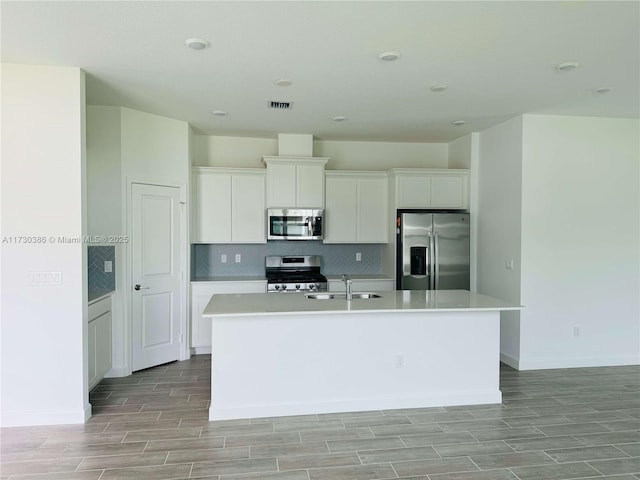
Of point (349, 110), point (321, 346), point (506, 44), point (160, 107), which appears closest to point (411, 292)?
point (321, 346)

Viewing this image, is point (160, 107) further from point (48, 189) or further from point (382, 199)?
point (382, 199)

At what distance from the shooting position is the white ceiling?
2.52 metres

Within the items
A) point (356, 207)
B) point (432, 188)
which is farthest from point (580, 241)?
point (356, 207)

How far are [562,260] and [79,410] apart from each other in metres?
4.93

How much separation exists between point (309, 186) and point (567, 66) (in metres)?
3.15

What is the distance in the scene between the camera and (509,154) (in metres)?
4.99

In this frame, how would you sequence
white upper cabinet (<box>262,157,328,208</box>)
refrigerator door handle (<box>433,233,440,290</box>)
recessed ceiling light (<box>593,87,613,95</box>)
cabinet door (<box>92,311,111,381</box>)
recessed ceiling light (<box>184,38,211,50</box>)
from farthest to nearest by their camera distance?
1. white upper cabinet (<box>262,157,328,208</box>)
2. refrigerator door handle (<box>433,233,440,290</box>)
3. cabinet door (<box>92,311,111,381</box>)
4. recessed ceiling light (<box>593,87,613,95</box>)
5. recessed ceiling light (<box>184,38,211,50</box>)

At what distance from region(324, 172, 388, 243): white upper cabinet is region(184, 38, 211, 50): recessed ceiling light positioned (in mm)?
3041

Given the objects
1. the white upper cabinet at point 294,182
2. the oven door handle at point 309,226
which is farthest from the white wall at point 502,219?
the oven door handle at point 309,226

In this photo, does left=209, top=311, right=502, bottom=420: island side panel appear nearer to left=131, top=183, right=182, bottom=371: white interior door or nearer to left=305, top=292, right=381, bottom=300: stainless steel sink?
left=305, top=292, right=381, bottom=300: stainless steel sink

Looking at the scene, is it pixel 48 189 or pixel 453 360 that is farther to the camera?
pixel 453 360

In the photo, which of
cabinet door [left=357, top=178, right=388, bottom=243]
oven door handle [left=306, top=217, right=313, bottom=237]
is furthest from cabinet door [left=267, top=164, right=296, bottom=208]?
cabinet door [left=357, top=178, right=388, bottom=243]

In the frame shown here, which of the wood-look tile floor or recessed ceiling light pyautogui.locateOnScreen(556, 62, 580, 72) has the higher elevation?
recessed ceiling light pyautogui.locateOnScreen(556, 62, 580, 72)

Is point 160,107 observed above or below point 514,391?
above
